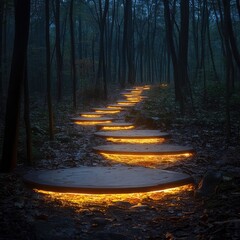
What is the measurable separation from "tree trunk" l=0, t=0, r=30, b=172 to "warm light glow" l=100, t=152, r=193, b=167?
226cm

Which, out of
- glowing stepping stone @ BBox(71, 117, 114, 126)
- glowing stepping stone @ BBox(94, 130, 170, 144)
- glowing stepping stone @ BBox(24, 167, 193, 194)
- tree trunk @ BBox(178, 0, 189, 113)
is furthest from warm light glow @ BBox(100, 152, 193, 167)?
tree trunk @ BBox(178, 0, 189, 113)

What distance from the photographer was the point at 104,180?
4.82 metres

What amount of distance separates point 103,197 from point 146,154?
2.65 m

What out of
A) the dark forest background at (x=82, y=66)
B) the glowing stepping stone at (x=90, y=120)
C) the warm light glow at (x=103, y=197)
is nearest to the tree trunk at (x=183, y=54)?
the dark forest background at (x=82, y=66)

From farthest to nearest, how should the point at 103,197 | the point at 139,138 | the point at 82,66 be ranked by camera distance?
the point at 82,66, the point at 139,138, the point at 103,197

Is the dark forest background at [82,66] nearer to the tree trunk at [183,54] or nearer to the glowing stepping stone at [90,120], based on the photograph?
the tree trunk at [183,54]

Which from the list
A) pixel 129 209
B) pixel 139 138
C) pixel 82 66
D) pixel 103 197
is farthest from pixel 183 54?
pixel 129 209

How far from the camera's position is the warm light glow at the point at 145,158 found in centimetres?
647

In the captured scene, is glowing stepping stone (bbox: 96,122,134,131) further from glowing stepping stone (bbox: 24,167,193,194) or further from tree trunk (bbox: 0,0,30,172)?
tree trunk (bbox: 0,0,30,172)

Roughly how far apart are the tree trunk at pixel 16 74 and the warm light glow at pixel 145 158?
226 centimetres

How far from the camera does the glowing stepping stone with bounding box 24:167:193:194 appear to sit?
4441 millimetres

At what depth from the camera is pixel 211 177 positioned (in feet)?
14.5

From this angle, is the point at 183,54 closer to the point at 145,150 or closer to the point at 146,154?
the point at 145,150

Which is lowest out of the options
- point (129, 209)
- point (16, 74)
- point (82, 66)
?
point (129, 209)
